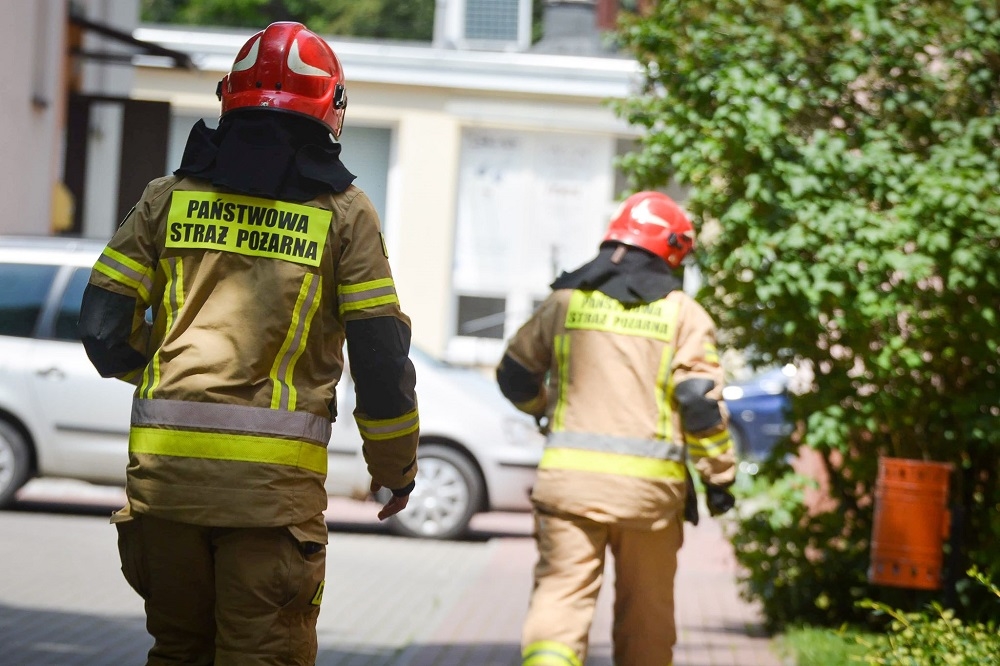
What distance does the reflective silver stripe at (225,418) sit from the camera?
3.23 m

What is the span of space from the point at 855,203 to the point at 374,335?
12.9 feet

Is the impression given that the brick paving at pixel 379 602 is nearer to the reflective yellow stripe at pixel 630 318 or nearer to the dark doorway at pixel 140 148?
the reflective yellow stripe at pixel 630 318

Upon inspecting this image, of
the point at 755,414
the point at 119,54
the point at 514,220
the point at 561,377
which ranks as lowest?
the point at 755,414

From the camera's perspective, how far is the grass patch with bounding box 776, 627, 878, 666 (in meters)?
6.10

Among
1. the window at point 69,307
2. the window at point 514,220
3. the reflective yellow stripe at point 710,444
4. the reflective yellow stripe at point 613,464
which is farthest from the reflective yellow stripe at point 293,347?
the window at point 514,220

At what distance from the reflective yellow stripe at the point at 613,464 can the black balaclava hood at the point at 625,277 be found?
1.69ft

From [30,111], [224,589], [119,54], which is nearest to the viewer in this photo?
[224,589]

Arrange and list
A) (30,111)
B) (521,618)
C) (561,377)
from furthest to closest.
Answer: (30,111)
(521,618)
(561,377)

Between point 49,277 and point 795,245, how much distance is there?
19.8 ft

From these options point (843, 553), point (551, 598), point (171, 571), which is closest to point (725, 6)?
point (843, 553)

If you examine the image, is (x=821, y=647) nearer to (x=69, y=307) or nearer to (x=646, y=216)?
(x=646, y=216)

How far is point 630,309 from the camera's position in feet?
16.5

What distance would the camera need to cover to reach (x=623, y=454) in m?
4.91

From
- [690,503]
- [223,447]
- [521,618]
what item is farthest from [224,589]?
[521,618]
